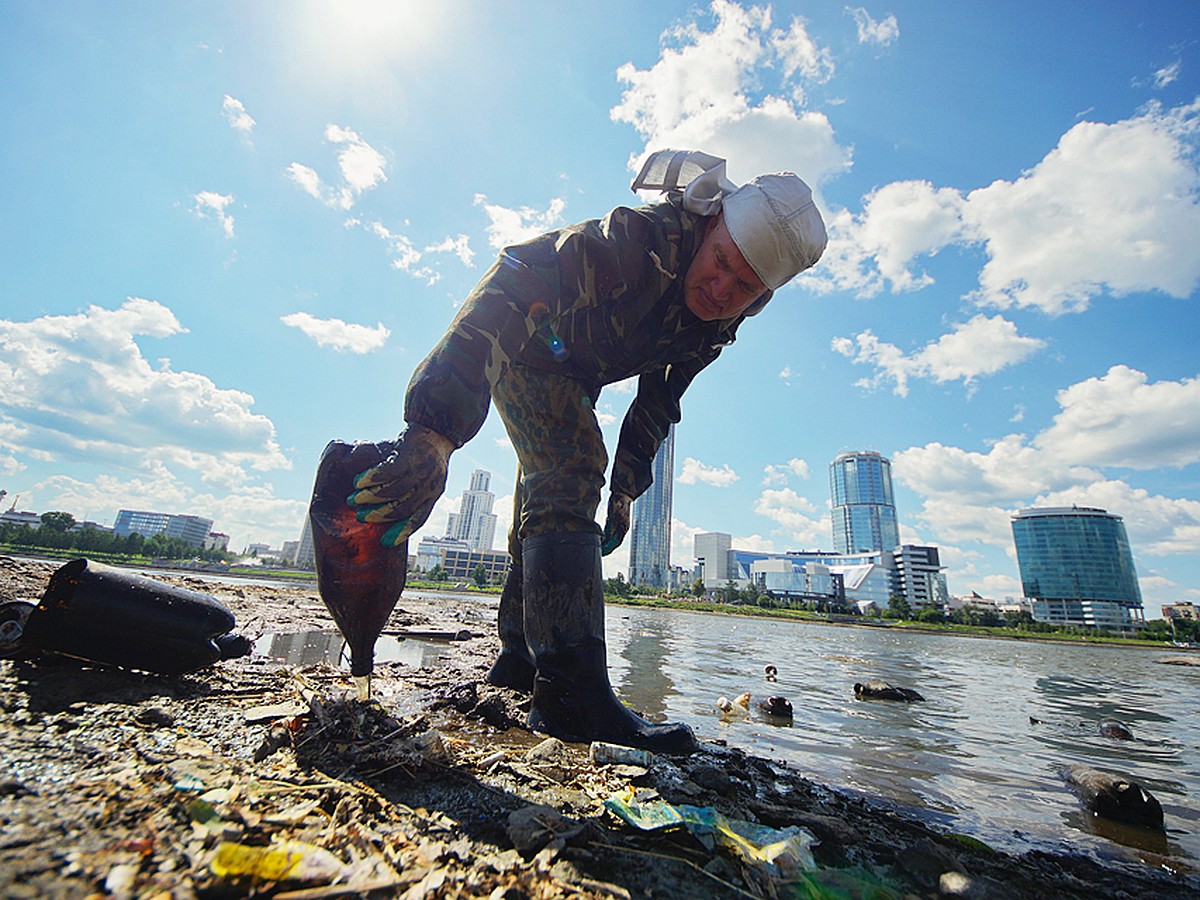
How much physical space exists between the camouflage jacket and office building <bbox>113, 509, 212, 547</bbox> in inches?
5626

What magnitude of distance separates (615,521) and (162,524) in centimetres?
17158

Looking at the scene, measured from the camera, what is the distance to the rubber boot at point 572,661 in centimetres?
167

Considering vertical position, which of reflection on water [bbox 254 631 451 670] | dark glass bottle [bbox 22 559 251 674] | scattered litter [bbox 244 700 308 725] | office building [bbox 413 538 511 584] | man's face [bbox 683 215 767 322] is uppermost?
office building [bbox 413 538 511 584]

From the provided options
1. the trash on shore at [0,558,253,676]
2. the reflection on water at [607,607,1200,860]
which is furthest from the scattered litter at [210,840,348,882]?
the reflection on water at [607,607,1200,860]

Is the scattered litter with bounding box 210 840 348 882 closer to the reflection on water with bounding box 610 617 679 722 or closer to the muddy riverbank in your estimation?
the muddy riverbank

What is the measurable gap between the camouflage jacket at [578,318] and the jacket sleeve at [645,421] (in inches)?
7.3

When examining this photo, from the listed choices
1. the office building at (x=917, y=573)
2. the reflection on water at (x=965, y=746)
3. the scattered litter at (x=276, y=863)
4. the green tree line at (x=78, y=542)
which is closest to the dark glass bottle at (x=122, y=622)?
the scattered litter at (x=276, y=863)

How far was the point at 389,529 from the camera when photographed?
1.32 metres

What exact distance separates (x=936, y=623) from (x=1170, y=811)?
69.1m

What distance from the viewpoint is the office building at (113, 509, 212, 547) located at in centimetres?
12312

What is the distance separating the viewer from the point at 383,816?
0.95 meters

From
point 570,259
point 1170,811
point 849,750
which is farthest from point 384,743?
point 1170,811

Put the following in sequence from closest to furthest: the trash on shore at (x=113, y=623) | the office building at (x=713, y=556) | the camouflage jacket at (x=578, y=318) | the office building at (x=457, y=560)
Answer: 1. the camouflage jacket at (x=578, y=318)
2. the trash on shore at (x=113, y=623)
3. the office building at (x=457, y=560)
4. the office building at (x=713, y=556)

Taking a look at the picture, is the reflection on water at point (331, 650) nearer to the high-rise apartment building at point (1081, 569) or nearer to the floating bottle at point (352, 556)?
the floating bottle at point (352, 556)
